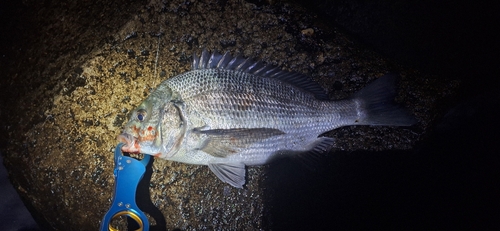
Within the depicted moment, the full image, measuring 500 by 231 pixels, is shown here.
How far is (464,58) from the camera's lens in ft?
9.62

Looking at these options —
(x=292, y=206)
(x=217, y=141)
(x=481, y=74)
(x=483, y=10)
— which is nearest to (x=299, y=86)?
(x=217, y=141)

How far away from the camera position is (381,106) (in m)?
1.90

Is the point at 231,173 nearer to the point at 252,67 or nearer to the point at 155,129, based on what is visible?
the point at 155,129

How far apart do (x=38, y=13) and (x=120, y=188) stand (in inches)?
74.6

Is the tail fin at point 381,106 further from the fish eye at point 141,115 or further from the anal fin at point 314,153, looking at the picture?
the fish eye at point 141,115

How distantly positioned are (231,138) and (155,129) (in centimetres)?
52

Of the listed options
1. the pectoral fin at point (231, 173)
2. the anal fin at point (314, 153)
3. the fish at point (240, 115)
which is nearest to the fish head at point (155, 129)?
the fish at point (240, 115)

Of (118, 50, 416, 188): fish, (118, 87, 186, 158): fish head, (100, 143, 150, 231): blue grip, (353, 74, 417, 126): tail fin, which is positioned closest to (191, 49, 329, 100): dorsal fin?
(118, 50, 416, 188): fish

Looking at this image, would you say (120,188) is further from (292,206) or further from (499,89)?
(499,89)

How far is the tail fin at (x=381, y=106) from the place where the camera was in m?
1.89

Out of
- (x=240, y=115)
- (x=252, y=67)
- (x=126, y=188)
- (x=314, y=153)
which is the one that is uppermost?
(x=252, y=67)

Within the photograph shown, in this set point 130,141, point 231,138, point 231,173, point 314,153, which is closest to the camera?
point 130,141

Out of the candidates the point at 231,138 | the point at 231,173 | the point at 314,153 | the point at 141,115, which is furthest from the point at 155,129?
the point at 314,153

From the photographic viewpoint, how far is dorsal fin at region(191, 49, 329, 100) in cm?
183
